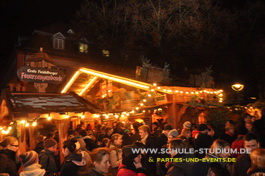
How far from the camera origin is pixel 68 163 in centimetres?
387

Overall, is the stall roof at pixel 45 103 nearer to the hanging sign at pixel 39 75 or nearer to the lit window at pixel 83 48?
the hanging sign at pixel 39 75

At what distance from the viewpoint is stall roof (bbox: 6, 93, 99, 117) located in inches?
269

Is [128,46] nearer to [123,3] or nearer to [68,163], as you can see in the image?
[123,3]

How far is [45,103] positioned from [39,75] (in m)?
1.59

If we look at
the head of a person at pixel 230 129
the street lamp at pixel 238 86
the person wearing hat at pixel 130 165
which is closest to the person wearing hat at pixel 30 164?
the person wearing hat at pixel 130 165

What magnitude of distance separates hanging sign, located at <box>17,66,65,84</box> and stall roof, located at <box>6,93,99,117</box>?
0.62 metres

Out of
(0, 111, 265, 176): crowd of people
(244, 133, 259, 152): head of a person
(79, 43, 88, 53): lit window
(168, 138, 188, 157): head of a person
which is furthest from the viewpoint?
(79, 43, 88, 53): lit window

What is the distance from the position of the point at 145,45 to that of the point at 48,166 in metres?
19.9

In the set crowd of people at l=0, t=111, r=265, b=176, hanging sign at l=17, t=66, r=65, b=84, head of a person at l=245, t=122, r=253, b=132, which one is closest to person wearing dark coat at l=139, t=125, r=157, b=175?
crowd of people at l=0, t=111, r=265, b=176

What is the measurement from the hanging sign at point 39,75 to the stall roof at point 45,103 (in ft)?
2.02

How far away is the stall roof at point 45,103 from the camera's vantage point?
6.82 m

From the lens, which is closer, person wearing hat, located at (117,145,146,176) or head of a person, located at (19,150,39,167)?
person wearing hat, located at (117,145,146,176)

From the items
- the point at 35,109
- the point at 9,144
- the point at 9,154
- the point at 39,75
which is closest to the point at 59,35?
the point at 39,75

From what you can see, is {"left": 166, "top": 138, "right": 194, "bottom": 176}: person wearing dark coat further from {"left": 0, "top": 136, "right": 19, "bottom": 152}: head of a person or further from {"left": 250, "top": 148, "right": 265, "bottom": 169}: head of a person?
{"left": 0, "top": 136, "right": 19, "bottom": 152}: head of a person
